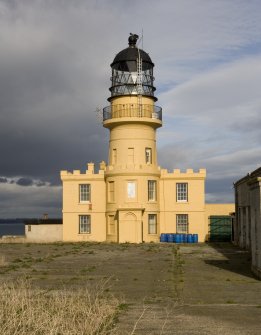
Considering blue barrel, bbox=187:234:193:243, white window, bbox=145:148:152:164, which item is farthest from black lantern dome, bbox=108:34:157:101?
blue barrel, bbox=187:234:193:243

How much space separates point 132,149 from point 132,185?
276 cm

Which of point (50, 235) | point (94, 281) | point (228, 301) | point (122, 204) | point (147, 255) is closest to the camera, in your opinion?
point (228, 301)

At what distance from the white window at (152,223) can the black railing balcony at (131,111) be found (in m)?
7.59

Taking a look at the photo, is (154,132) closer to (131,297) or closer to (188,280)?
(188,280)

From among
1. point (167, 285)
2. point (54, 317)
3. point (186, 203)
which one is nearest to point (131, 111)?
point (186, 203)

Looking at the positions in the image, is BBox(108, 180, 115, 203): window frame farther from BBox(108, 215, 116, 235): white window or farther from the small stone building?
the small stone building

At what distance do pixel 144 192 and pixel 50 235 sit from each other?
8645mm

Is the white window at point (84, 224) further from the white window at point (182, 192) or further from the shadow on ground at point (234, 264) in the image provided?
the shadow on ground at point (234, 264)

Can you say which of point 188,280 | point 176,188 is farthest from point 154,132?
point 188,280

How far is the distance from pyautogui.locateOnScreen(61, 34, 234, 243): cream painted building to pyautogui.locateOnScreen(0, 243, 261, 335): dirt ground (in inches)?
461

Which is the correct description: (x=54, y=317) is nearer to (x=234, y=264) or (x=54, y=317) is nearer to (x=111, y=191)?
(x=234, y=264)

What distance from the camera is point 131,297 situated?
49.4 feet

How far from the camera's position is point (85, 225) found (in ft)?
143

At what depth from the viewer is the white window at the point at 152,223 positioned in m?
42.5
